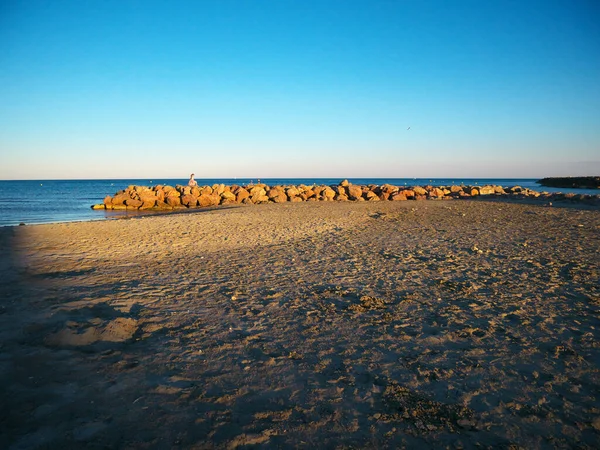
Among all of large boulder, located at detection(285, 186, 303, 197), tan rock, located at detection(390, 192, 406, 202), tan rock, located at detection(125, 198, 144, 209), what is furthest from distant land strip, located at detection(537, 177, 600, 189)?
tan rock, located at detection(125, 198, 144, 209)

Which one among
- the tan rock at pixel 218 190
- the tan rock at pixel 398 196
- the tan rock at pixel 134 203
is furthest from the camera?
the tan rock at pixel 218 190

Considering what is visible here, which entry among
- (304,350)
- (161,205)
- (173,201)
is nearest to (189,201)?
(173,201)

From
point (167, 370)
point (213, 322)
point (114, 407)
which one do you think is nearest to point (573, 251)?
point (213, 322)

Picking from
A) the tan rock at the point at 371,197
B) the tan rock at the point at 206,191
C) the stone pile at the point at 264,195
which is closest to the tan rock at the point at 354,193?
the stone pile at the point at 264,195

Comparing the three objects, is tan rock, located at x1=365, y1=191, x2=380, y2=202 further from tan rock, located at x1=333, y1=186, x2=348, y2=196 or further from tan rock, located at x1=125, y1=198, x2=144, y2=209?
tan rock, located at x1=125, y1=198, x2=144, y2=209

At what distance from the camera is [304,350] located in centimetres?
370

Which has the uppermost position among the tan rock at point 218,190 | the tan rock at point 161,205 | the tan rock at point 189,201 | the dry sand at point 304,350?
the tan rock at point 218,190

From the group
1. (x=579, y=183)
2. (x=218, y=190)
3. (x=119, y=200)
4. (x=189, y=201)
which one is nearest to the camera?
(x=189, y=201)

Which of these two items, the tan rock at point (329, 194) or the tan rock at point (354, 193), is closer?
the tan rock at point (354, 193)

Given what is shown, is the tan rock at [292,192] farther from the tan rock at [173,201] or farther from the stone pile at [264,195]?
the tan rock at [173,201]

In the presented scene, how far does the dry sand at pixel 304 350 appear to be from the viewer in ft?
8.24

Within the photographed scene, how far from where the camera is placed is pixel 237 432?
2.48 m

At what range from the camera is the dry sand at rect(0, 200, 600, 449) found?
2512 mm

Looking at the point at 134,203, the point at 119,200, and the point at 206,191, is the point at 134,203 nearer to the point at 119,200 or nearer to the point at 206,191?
the point at 119,200
